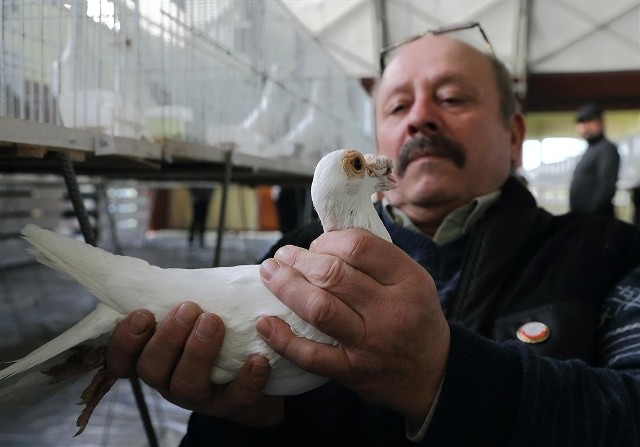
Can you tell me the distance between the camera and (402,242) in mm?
922

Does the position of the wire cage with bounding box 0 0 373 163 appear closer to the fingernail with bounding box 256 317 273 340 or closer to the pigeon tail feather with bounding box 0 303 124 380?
the pigeon tail feather with bounding box 0 303 124 380

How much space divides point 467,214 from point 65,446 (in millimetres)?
1094

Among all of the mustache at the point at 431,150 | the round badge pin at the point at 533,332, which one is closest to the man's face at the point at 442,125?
the mustache at the point at 431,150

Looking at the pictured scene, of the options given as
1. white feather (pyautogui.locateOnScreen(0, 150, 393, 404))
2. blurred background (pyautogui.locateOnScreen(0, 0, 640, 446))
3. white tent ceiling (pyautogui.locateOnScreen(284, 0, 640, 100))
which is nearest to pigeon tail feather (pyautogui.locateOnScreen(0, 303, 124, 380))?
white feather (pyautogui.locateOnScreen(0, 150, 393, 404))

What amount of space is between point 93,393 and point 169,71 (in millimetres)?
1093

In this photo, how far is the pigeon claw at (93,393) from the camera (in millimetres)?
609

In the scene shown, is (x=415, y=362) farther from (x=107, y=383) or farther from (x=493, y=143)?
(x=493, y=143)

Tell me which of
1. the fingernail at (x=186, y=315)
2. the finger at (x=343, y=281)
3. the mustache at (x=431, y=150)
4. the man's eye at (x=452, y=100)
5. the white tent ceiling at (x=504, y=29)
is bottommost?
the fingernail at (x=186, y=315)

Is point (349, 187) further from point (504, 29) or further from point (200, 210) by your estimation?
point (504, 29)

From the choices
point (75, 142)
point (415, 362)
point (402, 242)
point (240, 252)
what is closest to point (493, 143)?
point (402, 242)

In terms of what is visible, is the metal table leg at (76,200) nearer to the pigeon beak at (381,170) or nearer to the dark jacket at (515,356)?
the dark jacket at (515,356)

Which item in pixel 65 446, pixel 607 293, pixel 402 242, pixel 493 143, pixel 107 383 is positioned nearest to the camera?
pixel 107 383

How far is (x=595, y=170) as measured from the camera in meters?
3.60

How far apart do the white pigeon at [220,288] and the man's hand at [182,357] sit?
0.6 inches
